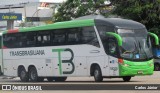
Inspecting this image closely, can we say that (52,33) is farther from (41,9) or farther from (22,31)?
(41,9)

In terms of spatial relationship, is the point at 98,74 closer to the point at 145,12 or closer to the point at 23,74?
the point at 23,74

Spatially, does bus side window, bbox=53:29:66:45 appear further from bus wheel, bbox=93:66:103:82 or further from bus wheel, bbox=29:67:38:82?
bus wheel, bbox=29:67:38:82

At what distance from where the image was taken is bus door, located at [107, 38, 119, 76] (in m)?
24.8

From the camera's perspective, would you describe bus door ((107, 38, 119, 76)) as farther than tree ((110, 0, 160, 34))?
No

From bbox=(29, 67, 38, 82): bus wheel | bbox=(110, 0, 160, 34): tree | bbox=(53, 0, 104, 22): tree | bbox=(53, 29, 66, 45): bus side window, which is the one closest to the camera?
bbox=(53, 29, 66, 45): bus side window

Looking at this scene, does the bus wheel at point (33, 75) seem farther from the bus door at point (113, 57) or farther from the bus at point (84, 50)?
the bus door at point (113, 57)

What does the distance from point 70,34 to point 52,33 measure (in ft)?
5.20

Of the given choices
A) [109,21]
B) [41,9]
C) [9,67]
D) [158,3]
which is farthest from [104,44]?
[41,9]

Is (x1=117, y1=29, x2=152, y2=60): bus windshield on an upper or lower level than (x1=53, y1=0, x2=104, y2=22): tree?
lower

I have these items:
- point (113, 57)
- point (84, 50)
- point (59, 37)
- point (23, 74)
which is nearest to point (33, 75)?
point (23, 74)

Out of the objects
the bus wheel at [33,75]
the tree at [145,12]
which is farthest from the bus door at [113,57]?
the tree at [145,12]

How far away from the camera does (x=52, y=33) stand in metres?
28.2

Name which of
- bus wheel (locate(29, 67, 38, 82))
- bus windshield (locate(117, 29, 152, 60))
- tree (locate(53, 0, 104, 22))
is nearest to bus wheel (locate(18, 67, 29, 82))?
bus wheel (locate(29, 67, 38, 82))

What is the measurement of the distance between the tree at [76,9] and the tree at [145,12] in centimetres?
466
